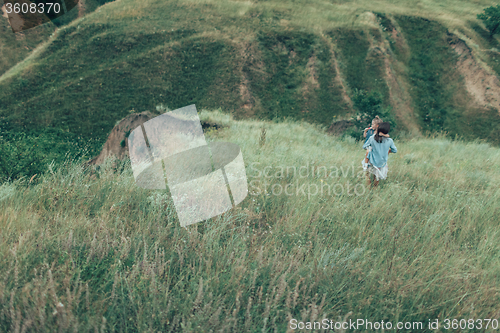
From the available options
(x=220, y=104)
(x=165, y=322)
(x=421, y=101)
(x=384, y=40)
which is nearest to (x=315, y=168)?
(x=165, y=322)

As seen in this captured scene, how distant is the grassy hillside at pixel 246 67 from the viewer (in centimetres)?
2486

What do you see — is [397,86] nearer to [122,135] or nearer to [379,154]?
[379,154]

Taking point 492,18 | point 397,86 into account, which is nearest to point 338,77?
point 397,86

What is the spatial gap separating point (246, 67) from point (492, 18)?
31.3 meters

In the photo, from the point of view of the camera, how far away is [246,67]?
2800 centimetres

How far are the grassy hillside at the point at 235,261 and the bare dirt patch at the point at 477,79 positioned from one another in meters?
32.0

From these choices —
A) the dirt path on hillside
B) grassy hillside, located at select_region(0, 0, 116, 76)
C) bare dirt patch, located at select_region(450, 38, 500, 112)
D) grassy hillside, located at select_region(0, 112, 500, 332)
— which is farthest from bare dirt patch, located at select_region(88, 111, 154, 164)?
grassy hillside, located at select_region(0, 0, 116, 76)

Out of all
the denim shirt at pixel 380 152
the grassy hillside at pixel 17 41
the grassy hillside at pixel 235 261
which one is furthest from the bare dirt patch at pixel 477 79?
the grassy hillside at pixel 17 41

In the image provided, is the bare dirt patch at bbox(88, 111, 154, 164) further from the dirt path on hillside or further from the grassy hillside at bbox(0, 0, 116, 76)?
the grassy hillside at bbox(0, 0, 116, 76)

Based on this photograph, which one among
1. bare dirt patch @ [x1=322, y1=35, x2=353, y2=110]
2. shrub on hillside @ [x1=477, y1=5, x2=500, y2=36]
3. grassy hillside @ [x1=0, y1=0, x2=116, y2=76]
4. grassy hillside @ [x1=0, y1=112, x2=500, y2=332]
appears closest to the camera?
grassy hillside @ [x1=0, y1=112, x2=500, y2=332]

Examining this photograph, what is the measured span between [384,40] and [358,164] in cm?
3255

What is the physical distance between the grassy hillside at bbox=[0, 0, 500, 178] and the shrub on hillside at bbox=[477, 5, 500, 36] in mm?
925

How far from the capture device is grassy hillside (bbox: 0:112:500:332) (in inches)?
63.1

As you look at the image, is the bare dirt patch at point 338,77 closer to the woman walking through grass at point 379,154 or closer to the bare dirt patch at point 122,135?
the bare dirt patch at point 122,135
